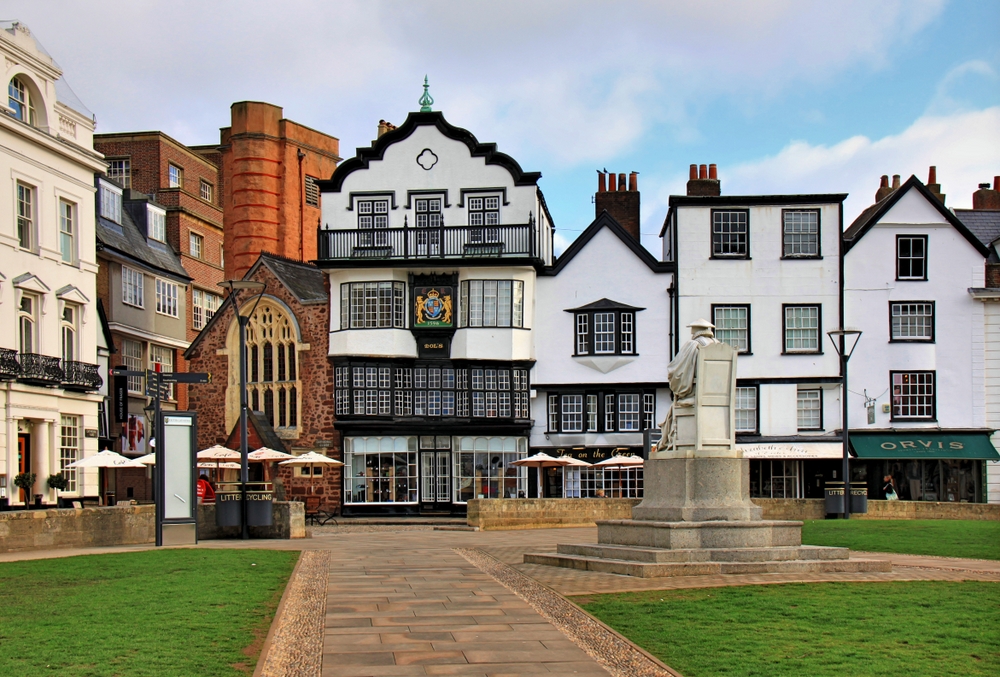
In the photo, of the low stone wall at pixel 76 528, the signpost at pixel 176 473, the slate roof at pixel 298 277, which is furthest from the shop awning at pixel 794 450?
the low stone wall at pixel 76 528

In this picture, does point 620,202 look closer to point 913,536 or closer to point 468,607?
point 913,536

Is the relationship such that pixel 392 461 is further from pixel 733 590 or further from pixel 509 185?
pixel 733 590

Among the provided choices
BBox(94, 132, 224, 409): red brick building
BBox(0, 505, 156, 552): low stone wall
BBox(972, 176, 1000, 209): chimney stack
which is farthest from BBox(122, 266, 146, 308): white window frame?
BBox(972, 176, 1000, 209): chimney stack

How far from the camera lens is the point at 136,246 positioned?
49125 millimetres

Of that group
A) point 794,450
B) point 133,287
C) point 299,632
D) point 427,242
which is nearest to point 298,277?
point 427,242

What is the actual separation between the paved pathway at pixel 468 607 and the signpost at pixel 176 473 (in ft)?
2.87

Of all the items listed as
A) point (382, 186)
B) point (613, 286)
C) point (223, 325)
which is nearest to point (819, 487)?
point (613, 286)

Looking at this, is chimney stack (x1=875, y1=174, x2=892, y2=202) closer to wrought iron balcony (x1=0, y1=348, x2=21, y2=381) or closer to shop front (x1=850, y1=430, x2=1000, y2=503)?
shop front (x1=850, y1=430, x2=1000, y2=503)

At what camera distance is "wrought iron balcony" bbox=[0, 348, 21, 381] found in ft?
114

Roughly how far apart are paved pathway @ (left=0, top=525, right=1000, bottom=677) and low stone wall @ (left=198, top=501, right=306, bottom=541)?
390 cm

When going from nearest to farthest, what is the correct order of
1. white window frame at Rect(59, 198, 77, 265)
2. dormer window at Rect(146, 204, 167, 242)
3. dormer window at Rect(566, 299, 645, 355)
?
1. white window frame at Rect(59, 198, 77, 265)
2. dormer window at Rect(566, 299, 645, 355)
3. dormer window at Rect(146, 204, 167, 242)

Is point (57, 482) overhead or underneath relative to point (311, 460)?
underneath

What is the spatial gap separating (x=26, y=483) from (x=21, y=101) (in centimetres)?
1218

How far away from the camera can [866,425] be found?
43469 millimetres
